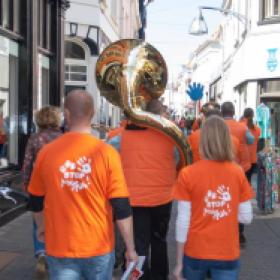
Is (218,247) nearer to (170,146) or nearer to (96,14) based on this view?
(170,146)

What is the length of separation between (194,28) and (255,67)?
242 centimetres

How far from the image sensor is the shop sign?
18.1 metres

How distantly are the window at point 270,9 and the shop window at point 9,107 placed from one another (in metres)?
10.9

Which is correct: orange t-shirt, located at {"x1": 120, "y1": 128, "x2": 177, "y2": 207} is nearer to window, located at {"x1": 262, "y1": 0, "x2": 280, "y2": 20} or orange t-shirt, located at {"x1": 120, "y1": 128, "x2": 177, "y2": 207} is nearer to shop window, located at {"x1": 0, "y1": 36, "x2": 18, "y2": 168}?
shop window, located at {"x1": 0, "y1": 36, "x2": 18, "y2": 168}

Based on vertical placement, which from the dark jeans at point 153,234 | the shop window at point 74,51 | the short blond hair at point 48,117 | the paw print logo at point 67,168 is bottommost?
the dark jeans at point 153,234

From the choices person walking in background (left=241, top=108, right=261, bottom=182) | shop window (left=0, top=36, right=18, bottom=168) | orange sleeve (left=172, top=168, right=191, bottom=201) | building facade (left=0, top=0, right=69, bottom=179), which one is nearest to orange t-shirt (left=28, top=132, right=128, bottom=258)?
orange sleeve (left=172, top=168, right=191, bottom=201)

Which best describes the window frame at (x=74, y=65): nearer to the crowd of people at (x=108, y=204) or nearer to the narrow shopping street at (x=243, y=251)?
the narrow shopping street at (x=243, y=251)

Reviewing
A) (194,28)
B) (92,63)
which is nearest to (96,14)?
(92,63)

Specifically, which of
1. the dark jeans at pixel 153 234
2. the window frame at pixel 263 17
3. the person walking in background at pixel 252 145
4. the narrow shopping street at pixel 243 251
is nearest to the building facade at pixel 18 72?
the narrow shopping street at pixel 243 251

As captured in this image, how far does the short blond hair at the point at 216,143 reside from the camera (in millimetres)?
3555

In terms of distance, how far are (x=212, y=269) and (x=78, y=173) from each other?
1076 millimetres

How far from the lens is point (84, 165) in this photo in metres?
3.15

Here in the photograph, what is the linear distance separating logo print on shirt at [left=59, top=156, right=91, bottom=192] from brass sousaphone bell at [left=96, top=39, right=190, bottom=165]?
153 centimetres

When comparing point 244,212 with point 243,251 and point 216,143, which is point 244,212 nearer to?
point 216,143
